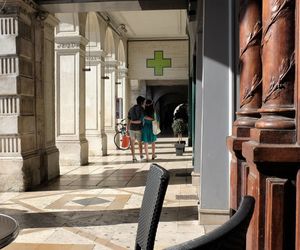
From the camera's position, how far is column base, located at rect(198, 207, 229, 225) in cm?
456

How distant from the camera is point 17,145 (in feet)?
22.4

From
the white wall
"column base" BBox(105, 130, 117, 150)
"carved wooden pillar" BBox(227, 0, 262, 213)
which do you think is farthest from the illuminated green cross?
"carved wooden pillar" BBox(227, 0, 262, 213)

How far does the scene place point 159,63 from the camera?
18.3m

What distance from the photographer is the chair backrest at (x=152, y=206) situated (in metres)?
1.91

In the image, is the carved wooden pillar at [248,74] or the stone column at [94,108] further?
the stone column at [94,108]

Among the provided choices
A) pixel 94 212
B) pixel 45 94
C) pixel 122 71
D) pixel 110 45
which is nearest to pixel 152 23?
pixel 110 45

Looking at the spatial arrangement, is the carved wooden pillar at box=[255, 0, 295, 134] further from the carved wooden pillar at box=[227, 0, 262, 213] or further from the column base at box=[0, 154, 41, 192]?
the column base at box=[0, 154, 41, 192]

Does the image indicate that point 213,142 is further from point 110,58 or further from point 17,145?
point 110,58

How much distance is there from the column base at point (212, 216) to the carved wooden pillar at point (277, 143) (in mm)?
2532

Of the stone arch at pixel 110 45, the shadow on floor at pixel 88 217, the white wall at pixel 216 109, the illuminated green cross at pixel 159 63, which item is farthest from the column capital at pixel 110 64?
the white wall at pixel 216 109

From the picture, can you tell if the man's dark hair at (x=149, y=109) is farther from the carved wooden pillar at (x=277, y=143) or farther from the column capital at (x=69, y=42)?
the carved wooden pillar at (x=277, y=143)

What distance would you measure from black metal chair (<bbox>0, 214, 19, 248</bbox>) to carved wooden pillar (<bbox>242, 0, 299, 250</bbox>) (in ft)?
3.69

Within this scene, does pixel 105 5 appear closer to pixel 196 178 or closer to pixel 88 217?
pixel 196 178

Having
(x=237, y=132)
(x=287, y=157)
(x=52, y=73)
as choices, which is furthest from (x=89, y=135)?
(x=287, y=157)
